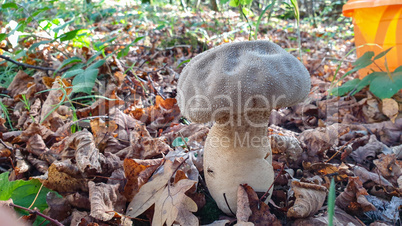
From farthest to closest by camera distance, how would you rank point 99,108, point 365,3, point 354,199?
1. point 365,3
2. point 99,108
3. point 354,199

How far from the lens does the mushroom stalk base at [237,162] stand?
173 centimetres

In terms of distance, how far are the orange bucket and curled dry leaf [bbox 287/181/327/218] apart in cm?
264

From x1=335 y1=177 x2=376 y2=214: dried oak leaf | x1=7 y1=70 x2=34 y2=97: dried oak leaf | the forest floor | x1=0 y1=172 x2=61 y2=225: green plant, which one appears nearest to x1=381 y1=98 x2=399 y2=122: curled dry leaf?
the forest floor

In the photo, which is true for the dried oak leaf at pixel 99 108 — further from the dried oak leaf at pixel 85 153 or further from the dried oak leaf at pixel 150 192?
the dried oak leaf at pixel 150 192

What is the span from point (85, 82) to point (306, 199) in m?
2.25

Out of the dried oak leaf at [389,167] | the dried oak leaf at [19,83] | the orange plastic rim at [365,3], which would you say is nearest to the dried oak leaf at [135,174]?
the dried oak leaf at [389,167]

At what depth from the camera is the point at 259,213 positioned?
1.66 m

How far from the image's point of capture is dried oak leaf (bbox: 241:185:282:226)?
1632 millimetres

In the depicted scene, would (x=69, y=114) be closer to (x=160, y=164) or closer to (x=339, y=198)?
(x=160, y=164)

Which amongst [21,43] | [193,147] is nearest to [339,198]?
[193,147]

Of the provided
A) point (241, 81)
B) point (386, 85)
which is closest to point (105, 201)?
point (241, 81)

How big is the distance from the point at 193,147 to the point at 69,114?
4.74 feet

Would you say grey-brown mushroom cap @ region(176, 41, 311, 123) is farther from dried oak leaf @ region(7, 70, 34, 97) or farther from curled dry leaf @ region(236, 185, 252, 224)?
dried oak leaf @ region(7, 70, 34, 97)

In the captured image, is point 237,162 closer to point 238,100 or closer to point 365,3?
point 238,100
